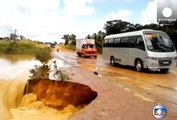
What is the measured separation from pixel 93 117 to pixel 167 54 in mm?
8593

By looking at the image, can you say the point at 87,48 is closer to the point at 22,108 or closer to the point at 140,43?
the point at 140,43

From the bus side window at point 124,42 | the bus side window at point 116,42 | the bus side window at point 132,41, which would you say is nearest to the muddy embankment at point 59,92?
the bus side window at point 132,41

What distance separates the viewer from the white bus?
13.3 metres

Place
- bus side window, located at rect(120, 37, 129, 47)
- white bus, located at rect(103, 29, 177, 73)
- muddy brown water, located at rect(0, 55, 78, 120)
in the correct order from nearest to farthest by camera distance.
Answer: muddy brown water, located at rect(0, 55, 78, 120) → white bus, located at rect(103, 29, 177, 73) → bus side window, located at rect(120, 37, 129, 47)

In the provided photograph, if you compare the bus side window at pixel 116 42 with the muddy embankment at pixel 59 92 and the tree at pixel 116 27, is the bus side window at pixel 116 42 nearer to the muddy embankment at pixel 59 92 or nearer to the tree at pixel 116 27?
the muddy embankment at pixel 59 92

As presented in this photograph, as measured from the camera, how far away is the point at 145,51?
1448cm

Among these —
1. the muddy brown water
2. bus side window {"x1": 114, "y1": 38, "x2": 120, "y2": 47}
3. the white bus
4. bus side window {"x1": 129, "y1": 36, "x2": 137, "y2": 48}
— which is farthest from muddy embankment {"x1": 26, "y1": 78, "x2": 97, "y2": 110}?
bus side window {"x1": 114, "y1": 38, "x2": 120, "y2": 47}

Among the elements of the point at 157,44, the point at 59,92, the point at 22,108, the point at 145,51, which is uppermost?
the point at 157,44

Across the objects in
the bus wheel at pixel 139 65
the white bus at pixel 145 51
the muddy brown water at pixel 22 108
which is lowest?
the muddy brown water at pixel 22 108

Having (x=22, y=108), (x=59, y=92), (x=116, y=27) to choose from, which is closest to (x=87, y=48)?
(x=59, y=92)

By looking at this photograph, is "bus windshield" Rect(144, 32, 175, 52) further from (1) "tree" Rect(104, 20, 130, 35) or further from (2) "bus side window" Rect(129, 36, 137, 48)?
(1) "tree" Rect(104, 20, 130, 35)

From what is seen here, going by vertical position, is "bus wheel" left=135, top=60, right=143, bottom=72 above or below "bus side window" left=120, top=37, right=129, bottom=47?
below

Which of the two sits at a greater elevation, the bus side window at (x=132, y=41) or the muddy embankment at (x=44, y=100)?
the bus side window at (x=132, y=41)

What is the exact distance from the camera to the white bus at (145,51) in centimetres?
1327
